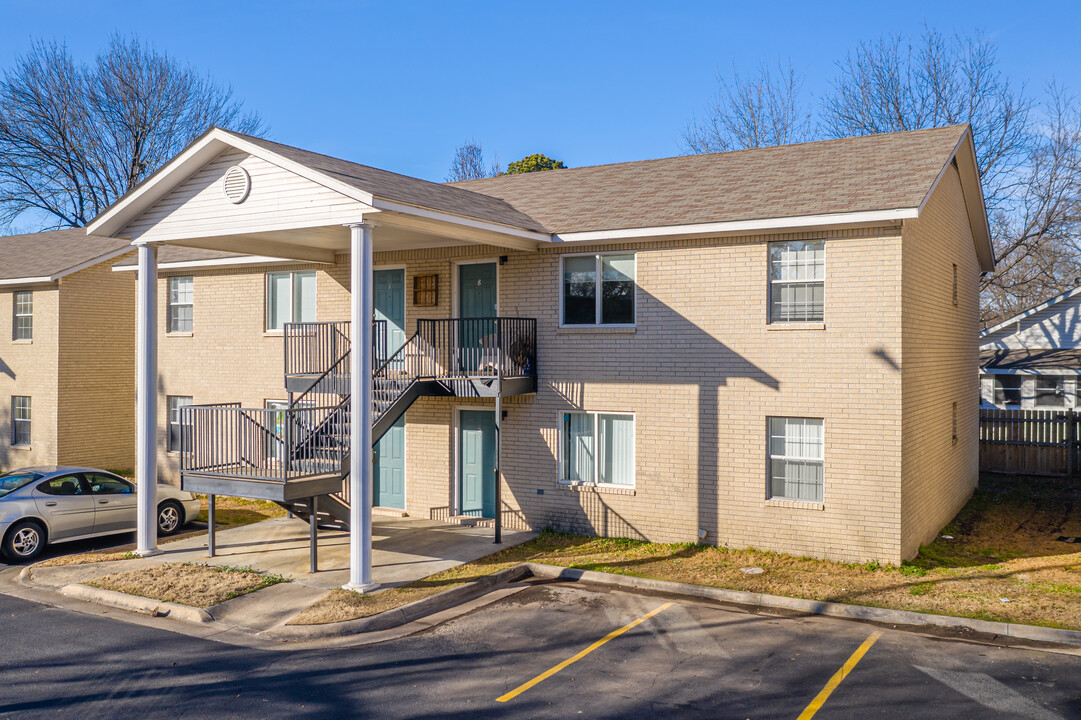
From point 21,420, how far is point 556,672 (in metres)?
21.0

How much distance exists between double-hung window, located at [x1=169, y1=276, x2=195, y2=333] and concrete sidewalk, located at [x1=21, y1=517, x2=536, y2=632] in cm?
698

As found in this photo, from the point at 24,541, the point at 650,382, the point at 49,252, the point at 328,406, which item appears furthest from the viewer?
the point at 49,252

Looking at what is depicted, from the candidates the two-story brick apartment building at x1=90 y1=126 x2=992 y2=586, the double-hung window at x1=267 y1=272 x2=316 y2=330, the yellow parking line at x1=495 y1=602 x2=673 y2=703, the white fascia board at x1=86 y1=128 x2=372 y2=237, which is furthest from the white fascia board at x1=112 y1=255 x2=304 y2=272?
the yellow parking line at x1=495 y1=602 x2=673 y2=703

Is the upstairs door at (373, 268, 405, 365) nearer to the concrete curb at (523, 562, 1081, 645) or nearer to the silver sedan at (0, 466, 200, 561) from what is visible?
the silver sedan at (0, 466, 200, 561)

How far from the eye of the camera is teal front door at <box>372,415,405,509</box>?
1709 centimetres

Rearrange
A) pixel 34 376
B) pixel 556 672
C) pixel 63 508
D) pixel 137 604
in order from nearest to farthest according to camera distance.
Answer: pixel 556 672 → pixel 137 604 → pixel 63 508 → pixel 34 376

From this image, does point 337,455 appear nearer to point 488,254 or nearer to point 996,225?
point 488,254

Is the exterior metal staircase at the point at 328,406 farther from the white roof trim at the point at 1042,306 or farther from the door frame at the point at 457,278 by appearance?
the white roof trim at the point at 1042,306

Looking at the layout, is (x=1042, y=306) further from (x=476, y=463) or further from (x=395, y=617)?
(x=395, y=617)

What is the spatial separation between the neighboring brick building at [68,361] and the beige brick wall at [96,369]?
2 cm

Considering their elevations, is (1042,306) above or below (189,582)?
above

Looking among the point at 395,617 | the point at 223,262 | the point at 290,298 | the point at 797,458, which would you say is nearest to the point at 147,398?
the point at 290,298

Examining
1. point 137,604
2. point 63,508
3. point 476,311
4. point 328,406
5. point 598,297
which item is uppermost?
point 598,297

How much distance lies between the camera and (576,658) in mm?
9102
